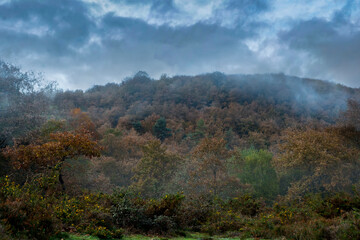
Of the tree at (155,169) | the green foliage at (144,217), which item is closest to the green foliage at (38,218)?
the green foliage at (144,217)

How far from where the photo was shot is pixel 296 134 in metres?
26.3

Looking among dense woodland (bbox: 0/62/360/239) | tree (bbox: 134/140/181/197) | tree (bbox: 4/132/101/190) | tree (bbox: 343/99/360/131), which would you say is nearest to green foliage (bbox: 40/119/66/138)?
dense woodland (bbox: 0/62/360/239)

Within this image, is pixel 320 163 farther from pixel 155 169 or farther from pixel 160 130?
pixel 160 130

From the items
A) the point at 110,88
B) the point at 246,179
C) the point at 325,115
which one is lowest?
the point at 246,179

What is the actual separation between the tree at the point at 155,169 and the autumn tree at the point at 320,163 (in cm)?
981

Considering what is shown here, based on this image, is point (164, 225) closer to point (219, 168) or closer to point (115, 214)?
point (115, 214)

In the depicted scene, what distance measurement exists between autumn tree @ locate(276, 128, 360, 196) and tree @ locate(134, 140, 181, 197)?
386 inches

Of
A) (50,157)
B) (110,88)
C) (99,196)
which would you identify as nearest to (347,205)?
(99,196)

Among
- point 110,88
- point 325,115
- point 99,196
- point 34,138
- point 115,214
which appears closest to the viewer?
point 115,214

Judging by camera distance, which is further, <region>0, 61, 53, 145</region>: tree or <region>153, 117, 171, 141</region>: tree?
<region>153, 117, 171, 141</region>: tree

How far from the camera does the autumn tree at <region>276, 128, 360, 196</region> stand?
2194cm

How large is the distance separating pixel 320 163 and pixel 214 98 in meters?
80.1

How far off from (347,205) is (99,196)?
10.5 m

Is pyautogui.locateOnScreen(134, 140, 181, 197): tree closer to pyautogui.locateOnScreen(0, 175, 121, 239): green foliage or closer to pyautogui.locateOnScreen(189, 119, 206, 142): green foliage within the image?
pyautogui.locateOnScreen(0, 175, 121, 239): green foliage
